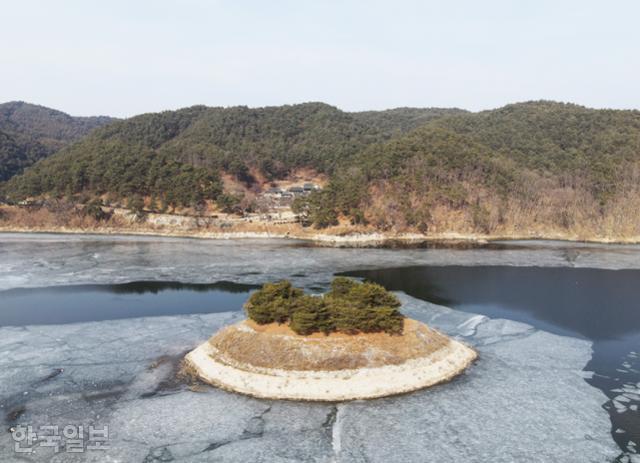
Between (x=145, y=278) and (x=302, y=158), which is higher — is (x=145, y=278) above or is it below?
below

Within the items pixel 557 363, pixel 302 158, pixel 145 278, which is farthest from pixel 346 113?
pixel 557 363

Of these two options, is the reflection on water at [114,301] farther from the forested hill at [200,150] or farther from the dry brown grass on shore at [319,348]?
the forested hill at [200,150]

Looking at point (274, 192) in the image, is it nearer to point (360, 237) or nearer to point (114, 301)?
point (360, 237)

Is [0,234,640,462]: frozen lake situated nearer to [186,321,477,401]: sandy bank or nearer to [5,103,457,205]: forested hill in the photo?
[186,321,477,401]: sandy bank

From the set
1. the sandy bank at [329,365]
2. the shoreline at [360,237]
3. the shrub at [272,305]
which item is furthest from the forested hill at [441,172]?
the sandy bank at [329,365]

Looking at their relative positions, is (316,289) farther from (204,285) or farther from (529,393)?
(529,393)
